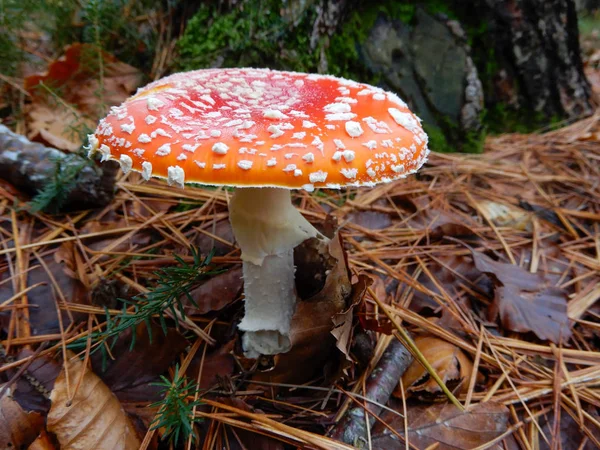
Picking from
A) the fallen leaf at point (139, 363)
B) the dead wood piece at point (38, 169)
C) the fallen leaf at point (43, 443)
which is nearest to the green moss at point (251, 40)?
the dead wood piece at point (38, 169)

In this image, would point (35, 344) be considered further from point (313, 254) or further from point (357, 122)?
point (357, 122)

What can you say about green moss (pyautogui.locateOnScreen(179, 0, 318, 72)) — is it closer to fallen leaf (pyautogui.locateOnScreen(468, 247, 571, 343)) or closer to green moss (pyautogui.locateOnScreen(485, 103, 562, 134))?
fallen leaf (pyautogui.locateOnScreen(468, 247, 571, 343))

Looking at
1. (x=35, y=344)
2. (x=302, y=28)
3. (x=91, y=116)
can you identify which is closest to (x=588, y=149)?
(x=302, y=28)

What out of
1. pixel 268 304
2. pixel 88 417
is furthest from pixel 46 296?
pixel 268 304

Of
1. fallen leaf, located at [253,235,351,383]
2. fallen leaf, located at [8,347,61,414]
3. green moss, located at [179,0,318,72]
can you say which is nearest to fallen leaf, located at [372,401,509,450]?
fallen leaf, located at [253,235,351,383]

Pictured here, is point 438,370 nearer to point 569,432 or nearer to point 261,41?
point 569,432

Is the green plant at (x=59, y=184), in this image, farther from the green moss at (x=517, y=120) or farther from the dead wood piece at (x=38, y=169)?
the green moss at (x=517, y=120)
